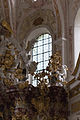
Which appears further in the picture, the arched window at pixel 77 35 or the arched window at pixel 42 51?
the arched window at pixel 42 51

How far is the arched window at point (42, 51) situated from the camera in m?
19.3

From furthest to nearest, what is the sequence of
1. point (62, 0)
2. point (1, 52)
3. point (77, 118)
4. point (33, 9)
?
point (33, 9)
point (62, 0)
point (1, 52)
point (77, 118)

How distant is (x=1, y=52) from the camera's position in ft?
54.1

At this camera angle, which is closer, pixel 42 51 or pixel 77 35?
pixel 77 35

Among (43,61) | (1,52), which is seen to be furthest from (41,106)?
(43,61)

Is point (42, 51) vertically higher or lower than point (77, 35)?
higher

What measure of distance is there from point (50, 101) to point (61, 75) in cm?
105

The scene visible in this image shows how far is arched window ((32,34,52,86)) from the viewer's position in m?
19.3

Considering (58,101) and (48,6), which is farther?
(48,6)

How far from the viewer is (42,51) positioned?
19.8 meters

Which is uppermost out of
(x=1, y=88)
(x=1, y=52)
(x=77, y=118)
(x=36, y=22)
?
(x=36, y=22)

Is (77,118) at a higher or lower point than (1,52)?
lower

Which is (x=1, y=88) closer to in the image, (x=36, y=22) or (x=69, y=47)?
(x=69, y=47)

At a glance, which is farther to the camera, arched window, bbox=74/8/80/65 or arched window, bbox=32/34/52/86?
arched window, bbox=32/34/52/86
